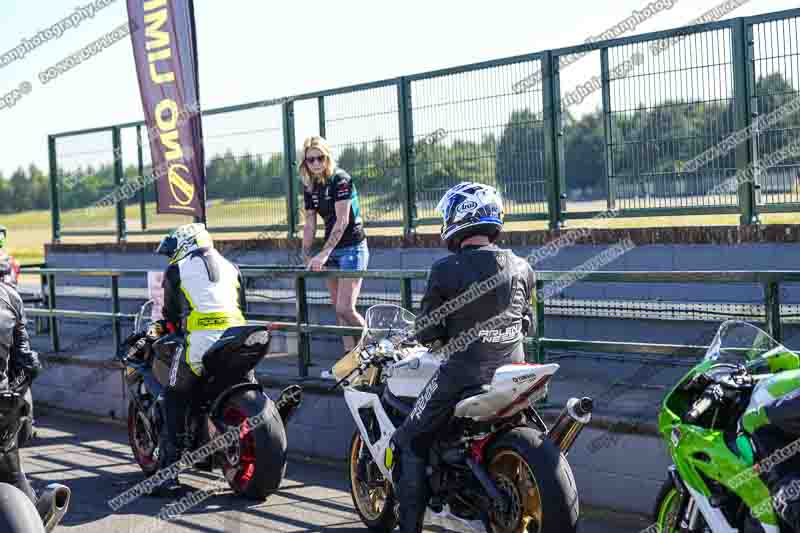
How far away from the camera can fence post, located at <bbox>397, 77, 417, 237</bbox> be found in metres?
12.4

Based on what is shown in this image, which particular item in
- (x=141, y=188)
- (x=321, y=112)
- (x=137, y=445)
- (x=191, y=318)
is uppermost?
(x=321, y=112)

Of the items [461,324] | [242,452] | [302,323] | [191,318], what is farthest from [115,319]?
[461,324]

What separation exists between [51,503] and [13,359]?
4.64 ft

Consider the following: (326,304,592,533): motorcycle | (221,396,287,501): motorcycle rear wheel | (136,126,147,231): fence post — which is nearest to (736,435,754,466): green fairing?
(326,304,592,533): motorcycle

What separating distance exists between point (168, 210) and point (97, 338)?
214 centimetres

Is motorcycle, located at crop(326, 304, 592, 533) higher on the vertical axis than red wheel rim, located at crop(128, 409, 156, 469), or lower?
higher

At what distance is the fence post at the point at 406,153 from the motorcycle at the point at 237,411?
14.5 feet

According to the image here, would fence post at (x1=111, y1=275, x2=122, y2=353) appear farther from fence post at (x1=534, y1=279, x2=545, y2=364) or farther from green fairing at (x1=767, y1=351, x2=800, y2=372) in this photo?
green fairing at (x1=767, y1=351, x2=800, y2=372)

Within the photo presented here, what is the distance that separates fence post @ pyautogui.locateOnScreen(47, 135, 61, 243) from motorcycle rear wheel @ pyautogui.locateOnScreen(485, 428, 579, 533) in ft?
45.6

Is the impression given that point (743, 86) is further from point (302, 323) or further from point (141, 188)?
point (141, 188)

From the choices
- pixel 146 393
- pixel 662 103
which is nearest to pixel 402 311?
pixel 146 393

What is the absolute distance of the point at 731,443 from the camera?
4.95 meters

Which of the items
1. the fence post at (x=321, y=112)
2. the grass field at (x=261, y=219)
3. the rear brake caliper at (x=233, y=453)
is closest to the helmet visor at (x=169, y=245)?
the rear brake caliper at (x=233, y=453)

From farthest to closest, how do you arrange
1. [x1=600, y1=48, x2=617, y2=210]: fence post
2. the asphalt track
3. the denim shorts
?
[x1=600, y1=48, x2=617, y2=210]: fence post, the denim shorts, the asphalt track
